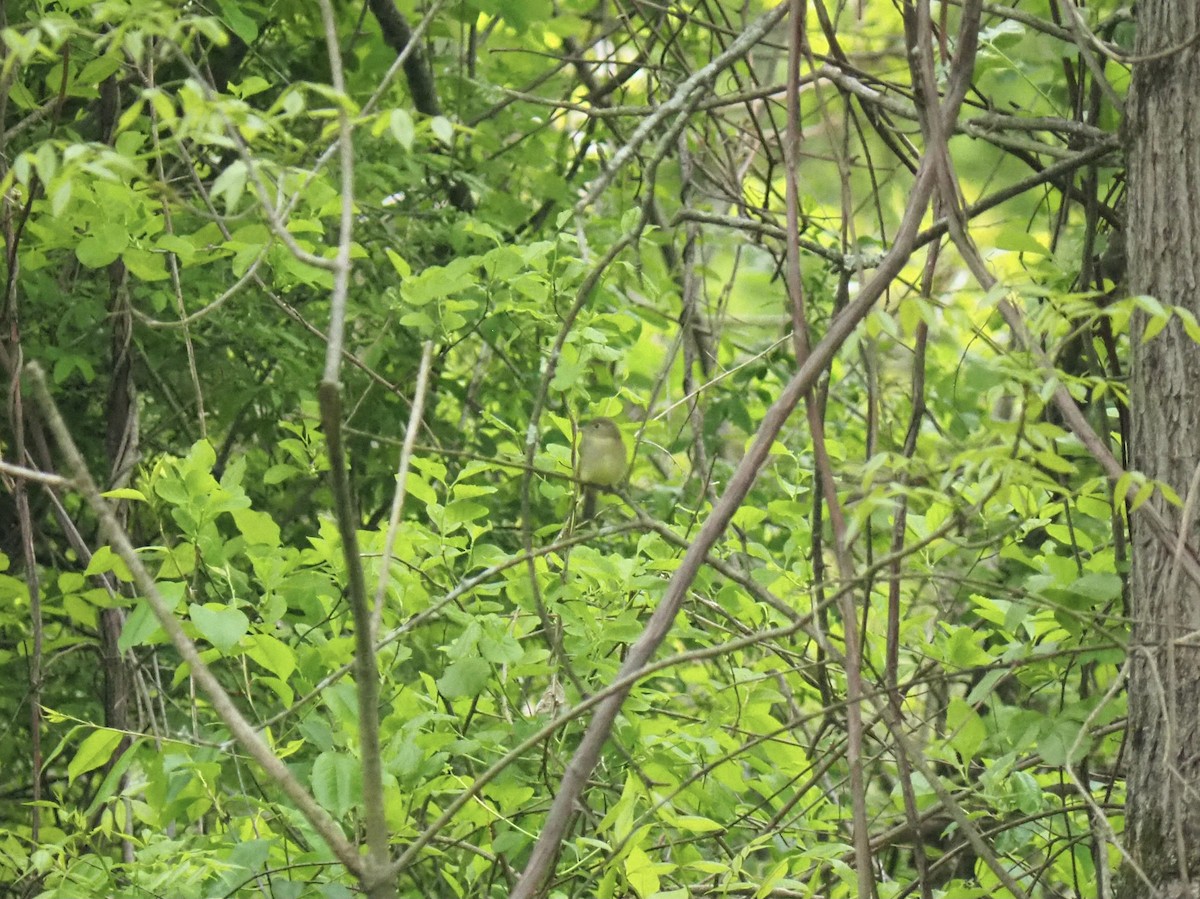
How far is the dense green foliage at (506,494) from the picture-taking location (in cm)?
171

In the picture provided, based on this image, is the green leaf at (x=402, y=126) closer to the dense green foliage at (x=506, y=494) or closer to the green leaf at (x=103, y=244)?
the dense green foliage at (x=506, y=494)

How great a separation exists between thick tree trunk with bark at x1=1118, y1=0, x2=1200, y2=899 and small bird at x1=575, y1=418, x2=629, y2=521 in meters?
1.11

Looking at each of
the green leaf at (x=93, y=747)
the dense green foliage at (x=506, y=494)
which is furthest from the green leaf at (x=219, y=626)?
the green leaf at (x=93, y=747)

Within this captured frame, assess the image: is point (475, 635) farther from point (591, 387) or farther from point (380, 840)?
point (591, 387)

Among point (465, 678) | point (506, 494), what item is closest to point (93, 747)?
point (465, 678)

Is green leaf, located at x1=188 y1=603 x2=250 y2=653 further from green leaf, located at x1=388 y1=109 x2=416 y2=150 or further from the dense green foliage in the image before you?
green leaf, located at x1=388 y1=109 x2=416 y2=150

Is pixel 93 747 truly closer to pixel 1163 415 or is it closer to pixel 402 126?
pixel 402 126

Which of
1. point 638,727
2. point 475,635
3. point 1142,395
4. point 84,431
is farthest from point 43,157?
point 84,431

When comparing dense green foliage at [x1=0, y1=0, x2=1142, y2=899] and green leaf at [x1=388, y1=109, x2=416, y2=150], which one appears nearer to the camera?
green leaf at [x1=388, y1=109, x2=416, y2=150]

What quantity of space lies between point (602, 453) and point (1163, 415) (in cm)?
124

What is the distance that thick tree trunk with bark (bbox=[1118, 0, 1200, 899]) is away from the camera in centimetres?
157

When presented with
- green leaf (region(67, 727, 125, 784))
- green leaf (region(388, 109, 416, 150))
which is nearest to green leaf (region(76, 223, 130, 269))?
green leaf (region(67, 727, 125, 784))

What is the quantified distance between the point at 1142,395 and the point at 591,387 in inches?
68.7

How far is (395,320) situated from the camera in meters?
3.27
